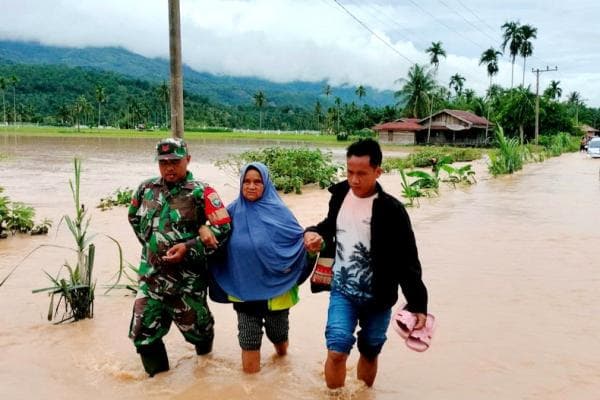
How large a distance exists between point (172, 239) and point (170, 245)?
38mm

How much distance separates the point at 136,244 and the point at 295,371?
5.57 meters

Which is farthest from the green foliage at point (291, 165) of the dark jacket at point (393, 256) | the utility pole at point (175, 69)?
the dark jacket at point (393, 256)

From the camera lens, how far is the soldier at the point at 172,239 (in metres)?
3.60

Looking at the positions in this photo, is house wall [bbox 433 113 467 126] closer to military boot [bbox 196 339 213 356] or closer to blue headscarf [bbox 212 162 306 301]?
military boot [bbox 196 339 213 356]

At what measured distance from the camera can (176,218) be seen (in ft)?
12.0

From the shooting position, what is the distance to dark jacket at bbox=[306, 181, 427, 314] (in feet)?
10.1

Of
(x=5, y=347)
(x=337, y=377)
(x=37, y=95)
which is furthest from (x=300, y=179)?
(x=37, y=95)

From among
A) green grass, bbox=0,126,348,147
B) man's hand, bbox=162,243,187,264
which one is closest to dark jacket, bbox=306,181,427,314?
man's hand, bbox=162,243,187,264

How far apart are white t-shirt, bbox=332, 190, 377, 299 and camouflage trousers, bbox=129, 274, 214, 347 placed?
1.01 meters

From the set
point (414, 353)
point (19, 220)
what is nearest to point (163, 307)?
point (414, 353)

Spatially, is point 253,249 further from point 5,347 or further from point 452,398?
point 5,347

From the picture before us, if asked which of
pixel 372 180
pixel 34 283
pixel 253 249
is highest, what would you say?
pixel 372 180

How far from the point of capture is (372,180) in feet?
10.3

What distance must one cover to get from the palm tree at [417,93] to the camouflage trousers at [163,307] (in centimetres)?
5754
